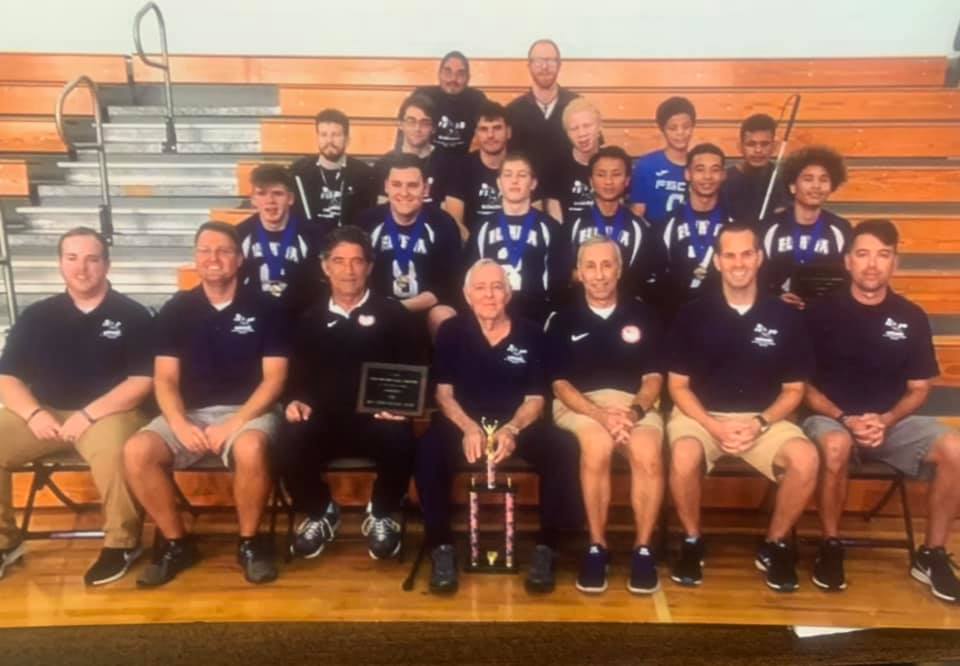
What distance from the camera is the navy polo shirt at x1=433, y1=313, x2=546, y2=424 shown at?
2543mm

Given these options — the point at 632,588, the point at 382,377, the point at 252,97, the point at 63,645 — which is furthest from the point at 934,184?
the point at 63,645

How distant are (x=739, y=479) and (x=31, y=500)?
2.38 meters

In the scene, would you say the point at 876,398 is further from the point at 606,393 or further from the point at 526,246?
the point at 526,246

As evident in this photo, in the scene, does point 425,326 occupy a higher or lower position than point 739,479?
higher

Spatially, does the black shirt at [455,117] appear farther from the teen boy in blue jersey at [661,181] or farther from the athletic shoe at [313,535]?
the athletic shoe at [313,535]

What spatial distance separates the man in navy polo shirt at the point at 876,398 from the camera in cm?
237

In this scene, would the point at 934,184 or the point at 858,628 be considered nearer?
the point at 858,628

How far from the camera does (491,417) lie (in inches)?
100

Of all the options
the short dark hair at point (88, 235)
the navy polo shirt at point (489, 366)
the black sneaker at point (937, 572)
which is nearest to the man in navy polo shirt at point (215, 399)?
the short dark hair at point (88, 235)

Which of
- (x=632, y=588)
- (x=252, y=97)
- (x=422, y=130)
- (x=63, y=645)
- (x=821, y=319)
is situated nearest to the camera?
(x=63, y=645)

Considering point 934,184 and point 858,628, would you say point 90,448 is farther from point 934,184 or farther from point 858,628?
point 934,184

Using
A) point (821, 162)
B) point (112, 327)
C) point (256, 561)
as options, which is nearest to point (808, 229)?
point (821, 162)

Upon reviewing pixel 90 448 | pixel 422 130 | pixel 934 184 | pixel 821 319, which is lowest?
pixel 90 448

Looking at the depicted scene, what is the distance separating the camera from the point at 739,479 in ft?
9.17
